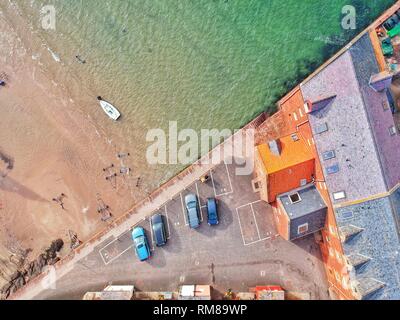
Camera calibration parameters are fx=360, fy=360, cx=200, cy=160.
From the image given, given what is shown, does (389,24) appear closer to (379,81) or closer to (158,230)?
(379,81)

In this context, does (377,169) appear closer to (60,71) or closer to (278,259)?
(278,259)

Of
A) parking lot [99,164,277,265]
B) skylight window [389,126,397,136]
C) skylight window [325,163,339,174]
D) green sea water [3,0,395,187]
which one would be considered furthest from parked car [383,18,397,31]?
parking lot [99,164,277,265]

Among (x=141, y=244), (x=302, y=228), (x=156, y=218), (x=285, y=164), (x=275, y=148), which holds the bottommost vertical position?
(x=302, y=228)

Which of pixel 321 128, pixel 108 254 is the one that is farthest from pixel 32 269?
pixel 321 128

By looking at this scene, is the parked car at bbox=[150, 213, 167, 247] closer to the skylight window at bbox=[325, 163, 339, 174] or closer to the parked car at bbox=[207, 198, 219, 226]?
the parked car at bbox=[207, 198, 219, 226]

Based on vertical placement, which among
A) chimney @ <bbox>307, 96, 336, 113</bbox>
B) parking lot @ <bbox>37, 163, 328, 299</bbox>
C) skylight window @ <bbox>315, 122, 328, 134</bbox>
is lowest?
parking lot @ <bbox>37, 163, 328, 299</bbox>

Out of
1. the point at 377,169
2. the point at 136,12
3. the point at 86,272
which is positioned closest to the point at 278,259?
the point at 377,169
